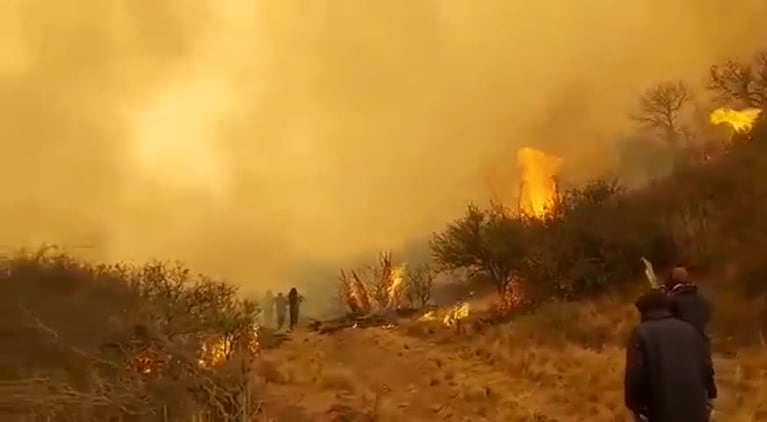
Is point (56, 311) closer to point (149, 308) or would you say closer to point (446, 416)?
point (149, 308)

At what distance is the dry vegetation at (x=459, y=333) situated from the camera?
32.9 feet

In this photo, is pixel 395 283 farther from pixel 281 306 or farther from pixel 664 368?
pixel 664 368

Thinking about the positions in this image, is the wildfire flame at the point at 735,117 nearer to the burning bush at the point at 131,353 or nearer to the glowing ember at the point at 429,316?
the glowing ember at the point at 429,316

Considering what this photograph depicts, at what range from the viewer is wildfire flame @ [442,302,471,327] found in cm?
2610

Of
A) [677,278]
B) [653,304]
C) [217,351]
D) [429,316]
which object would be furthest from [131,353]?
[429,316]

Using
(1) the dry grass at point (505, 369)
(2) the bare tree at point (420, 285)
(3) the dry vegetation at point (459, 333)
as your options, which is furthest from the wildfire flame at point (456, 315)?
(2) the bare tree at point (420, 285)

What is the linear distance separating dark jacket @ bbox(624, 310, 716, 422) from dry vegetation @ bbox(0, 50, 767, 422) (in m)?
5.41

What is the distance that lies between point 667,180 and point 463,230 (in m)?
7.35

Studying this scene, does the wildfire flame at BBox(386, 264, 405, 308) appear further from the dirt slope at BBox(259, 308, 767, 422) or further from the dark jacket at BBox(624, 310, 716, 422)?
the dark jacket at BBox(624, 310, 716, 422)

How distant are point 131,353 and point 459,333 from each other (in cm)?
1458

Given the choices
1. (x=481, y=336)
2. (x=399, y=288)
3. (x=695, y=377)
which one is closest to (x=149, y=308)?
(x=695, y=377)

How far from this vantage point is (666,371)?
5.12 metres

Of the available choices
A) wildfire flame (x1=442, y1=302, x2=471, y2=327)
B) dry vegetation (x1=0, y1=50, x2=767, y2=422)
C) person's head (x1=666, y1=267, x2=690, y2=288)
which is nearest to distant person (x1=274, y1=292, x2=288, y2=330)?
dry vegetation (x1=0, y1=50, x2=767, y2=422)

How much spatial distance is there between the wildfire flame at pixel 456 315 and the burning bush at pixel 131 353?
13626mm
